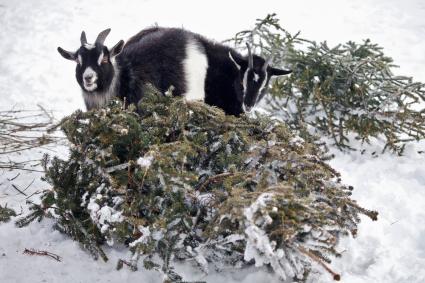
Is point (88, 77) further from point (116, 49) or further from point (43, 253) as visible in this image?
point (43, 253)

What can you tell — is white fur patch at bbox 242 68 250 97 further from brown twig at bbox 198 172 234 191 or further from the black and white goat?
brown twig at bbox 198 172 234 191

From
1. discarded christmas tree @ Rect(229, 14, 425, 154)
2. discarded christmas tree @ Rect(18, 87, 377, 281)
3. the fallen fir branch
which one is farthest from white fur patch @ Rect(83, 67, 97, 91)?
discarded christmas tree @ Rect(229, 14, 425, 154)

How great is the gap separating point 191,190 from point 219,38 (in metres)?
8.21

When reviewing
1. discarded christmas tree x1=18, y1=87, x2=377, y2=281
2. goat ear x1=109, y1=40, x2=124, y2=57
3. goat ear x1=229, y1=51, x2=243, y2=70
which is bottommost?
discarded christmas tree x1=18, y1=87, x2=377, y2=281

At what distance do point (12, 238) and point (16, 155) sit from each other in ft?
6.44

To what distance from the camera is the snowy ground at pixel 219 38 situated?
3.71 meters

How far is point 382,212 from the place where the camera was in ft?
15.6

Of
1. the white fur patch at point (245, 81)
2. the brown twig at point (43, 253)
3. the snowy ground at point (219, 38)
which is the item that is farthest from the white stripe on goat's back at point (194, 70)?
the brown twig at point (43, 253)

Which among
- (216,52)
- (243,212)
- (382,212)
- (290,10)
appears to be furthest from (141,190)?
(290,10)

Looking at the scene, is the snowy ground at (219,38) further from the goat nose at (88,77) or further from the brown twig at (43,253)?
the goat nose at (88,77)

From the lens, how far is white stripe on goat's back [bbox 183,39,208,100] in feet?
18.7

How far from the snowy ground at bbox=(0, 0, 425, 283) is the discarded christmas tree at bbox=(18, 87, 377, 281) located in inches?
8.4

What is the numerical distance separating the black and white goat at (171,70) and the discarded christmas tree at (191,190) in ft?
3.80

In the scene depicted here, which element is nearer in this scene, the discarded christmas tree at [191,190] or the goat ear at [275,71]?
the discarded christmas tree at [191,190]
